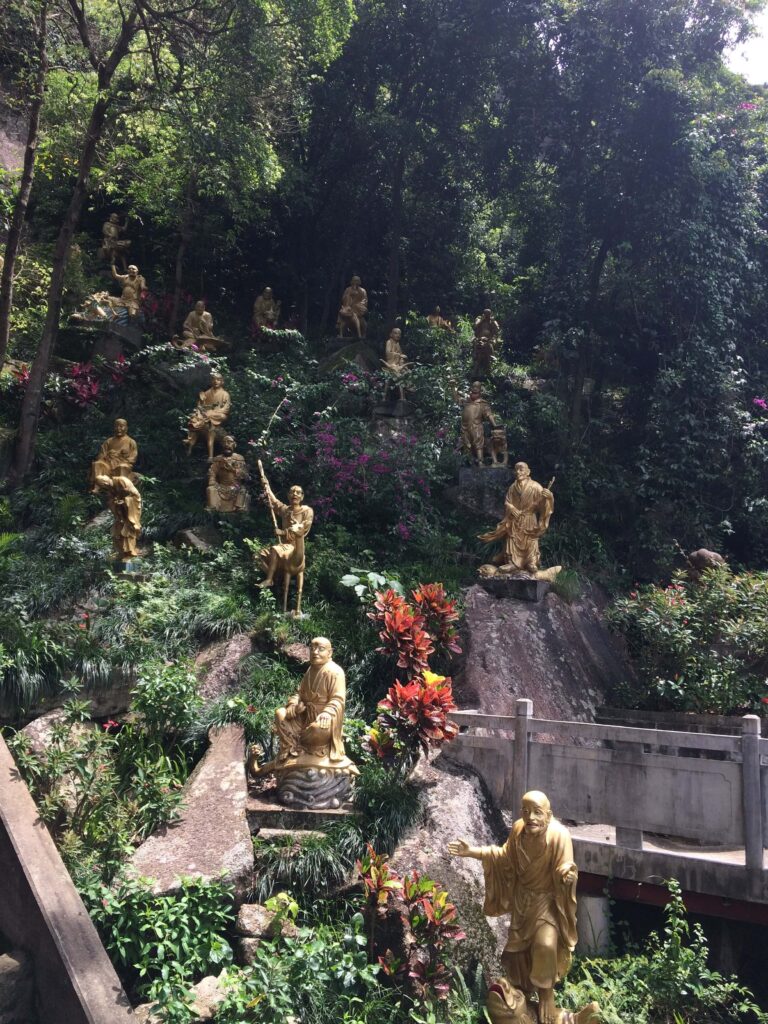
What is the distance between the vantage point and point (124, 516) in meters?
11.2

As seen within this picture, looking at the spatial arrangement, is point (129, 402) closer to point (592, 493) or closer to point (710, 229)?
point (592, 493)

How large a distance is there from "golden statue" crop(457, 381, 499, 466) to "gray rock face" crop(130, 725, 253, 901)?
27.9ft

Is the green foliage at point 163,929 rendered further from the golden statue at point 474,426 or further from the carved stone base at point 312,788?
the golden statue at point 474,426

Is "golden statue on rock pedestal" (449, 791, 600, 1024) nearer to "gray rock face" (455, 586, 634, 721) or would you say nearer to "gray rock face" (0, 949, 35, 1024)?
"gray rock face" (0, 949, 35, 1024)

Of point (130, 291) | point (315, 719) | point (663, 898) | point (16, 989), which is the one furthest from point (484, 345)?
point (16, 989)

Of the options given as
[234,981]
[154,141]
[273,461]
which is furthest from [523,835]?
[154,141]

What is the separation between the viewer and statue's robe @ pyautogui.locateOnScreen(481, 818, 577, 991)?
5754 millimetres

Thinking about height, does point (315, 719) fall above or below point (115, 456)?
below

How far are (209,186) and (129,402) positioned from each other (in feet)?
14.2

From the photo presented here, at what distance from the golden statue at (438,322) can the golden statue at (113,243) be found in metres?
7.73

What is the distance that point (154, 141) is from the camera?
16344 mm

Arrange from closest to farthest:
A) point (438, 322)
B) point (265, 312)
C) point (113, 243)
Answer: point (265, 312), point (438, 322), point (113, 243)

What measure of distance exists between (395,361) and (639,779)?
11.5 m

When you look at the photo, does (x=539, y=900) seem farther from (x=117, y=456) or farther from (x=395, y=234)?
(x=395, y=234)
